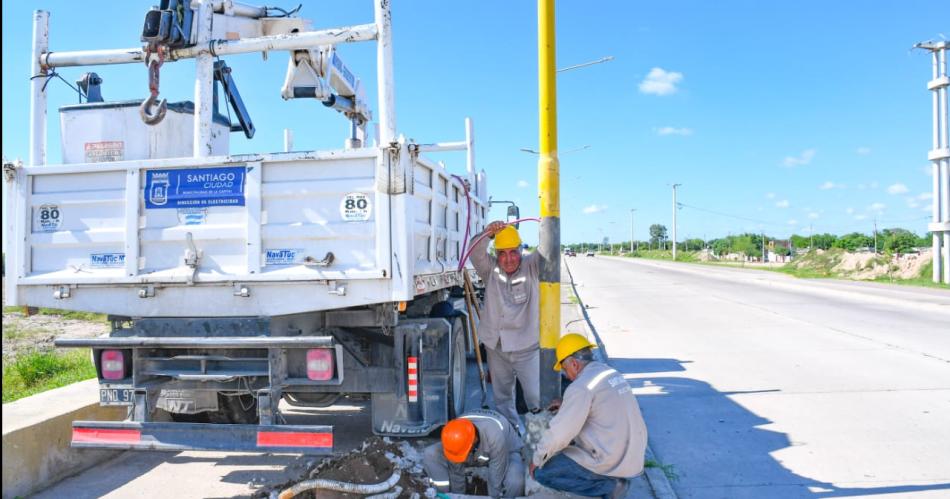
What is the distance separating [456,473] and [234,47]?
3.63 meters

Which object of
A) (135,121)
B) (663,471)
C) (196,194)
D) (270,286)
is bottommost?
(663,471)

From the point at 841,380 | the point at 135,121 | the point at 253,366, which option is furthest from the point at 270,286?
the point at 841,380

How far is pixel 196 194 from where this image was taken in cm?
439

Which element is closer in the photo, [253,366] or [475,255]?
[253,366]

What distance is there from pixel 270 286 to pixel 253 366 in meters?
0.56

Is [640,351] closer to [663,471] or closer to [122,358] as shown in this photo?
[663,471]

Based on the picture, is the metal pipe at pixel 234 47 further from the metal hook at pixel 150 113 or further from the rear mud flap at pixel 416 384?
the rear mud flap at pixel 416 384

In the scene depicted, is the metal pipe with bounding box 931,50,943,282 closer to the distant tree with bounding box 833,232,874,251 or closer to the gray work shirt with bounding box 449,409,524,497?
the gray work shirt with bounding box 449,409,524,497

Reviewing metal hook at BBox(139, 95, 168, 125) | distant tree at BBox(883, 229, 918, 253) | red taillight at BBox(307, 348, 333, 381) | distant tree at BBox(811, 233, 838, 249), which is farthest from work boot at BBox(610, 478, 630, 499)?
distant tree at BBox(811, 233, 838, 249)

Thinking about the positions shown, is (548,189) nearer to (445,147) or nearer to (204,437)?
(204,437)

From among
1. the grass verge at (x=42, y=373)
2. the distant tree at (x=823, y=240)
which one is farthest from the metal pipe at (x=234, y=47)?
the distant tree at (x=823, y=240)

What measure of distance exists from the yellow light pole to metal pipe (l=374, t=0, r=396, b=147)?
3.93 feet

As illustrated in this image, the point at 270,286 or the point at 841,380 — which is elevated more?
the point at 270,286

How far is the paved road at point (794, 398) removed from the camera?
4.77 meters
